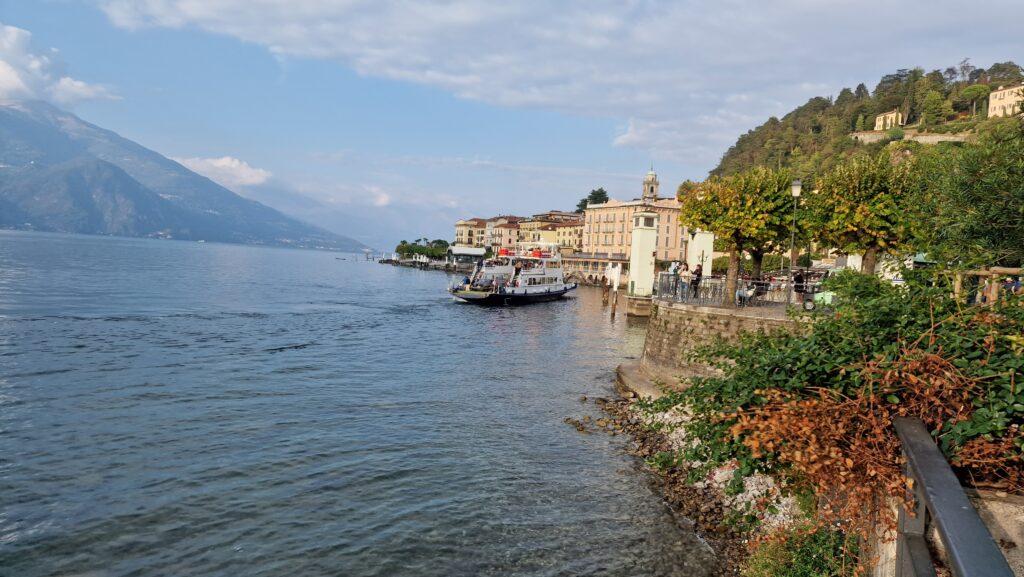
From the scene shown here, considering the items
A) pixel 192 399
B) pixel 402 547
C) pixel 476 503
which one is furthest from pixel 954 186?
pixel 192 399

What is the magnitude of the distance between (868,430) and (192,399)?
743 inches

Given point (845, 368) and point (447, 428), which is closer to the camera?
point (845, 368)

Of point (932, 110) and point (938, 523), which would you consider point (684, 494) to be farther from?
point (932, 110)

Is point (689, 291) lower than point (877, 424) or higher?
higher

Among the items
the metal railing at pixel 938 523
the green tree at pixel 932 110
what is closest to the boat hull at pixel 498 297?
the metal railing at pixel 938 523

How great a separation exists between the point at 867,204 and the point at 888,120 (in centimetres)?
14859

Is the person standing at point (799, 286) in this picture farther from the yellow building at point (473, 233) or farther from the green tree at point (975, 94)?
the yellow building at point (473, 233)

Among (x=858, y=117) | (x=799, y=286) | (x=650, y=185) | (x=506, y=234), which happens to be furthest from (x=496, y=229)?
(x=799, y=286)

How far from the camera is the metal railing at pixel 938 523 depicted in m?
2.43

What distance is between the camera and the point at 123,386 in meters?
19.8

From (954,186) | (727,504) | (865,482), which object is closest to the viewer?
(865,482)

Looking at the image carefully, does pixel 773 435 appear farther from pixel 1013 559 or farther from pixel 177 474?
pixel 177 474

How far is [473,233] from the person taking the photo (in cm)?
19100

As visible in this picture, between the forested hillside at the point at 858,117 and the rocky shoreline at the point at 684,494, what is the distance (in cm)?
10500
